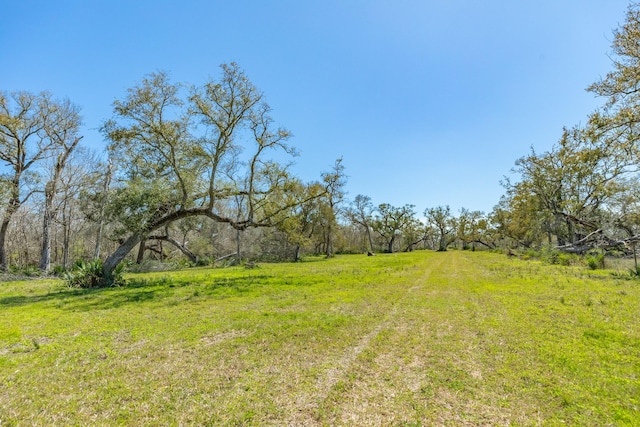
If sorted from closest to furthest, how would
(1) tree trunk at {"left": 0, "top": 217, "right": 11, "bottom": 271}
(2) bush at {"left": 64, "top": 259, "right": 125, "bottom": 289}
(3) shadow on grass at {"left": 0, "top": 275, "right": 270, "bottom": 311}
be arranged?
1. (3) shadow on grass at {"left": 0, "top": 275, "right": 270, "bottom": 311}
2. (2) bush at {"left": 64, "top": 259, "right": 125, "bottom": 289}
3. (1) tree trunk at {"left": 0, "top": 217, "right": 11, "bottom": 271}

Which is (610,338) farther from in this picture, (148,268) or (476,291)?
(148,268)

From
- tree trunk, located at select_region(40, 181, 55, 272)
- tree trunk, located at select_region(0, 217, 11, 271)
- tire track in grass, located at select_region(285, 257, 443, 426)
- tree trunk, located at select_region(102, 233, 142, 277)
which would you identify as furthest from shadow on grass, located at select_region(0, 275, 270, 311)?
tree trunk, located at select_region(0, 217, 11, 271)

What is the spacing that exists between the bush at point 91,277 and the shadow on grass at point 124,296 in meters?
0.51

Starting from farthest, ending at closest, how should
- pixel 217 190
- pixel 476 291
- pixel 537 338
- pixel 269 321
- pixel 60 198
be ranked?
pixel 60 198, pixel 217 190, pixel 476 291, pixel 269 321, pixel 537 338

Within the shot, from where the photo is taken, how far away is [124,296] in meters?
11.5

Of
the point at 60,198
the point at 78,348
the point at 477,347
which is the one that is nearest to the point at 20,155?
the point at 60,198

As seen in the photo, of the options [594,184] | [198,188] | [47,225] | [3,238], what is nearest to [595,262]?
[594,184]

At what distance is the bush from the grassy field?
13.5ft

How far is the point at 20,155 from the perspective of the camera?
21.5 meters

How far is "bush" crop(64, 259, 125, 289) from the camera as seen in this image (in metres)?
14.0

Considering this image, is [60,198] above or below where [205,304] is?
above

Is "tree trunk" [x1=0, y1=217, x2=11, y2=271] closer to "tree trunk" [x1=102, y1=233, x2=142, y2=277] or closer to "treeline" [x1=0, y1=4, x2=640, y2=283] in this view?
"treeline" [x1=0, y1=4, x2=640, y2=283]

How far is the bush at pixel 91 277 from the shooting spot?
45.9 feet

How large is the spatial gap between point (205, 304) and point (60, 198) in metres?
22.5
